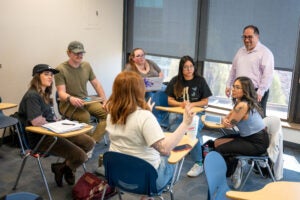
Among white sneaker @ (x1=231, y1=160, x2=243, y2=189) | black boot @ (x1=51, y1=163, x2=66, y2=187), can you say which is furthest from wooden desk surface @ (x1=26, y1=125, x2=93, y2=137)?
white sneaker @ (x1=231, y1=160, x2=243, y2=189)

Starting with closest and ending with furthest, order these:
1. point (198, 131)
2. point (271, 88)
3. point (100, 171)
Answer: point (100, 171)
point (198, 131)
point (271, 88)

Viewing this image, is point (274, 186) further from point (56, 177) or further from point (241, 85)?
point (56, 177)

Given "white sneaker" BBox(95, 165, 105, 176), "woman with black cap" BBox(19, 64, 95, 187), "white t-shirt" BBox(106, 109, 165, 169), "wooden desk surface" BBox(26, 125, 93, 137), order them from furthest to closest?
1. "white sneaker" BBox(95, 165, 105, 176)
2. "woman with black cap" BBox(19, 64, 95, 187)
3. "wooden desk surface" BBox(26, 125, 93, 137)
4. "white t-shirt" BBox(106, 109, 165, 169)

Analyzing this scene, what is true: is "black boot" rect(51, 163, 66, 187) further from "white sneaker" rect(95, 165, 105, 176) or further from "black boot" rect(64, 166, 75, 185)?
"white sneaker" rect(95, 165, 105, 176)

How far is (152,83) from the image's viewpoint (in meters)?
4.36

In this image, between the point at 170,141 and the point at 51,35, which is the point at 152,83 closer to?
the point at 51,35

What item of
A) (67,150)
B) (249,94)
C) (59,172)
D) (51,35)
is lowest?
(59,172)

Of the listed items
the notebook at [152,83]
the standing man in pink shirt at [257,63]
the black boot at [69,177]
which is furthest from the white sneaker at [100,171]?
the standing man in pink shirt at [257,63]

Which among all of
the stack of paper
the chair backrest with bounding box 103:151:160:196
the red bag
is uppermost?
the stack of paper

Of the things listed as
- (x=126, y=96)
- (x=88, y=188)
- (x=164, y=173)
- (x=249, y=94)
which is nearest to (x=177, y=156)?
(x=164, y=173)

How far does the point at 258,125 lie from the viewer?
329 centimetres

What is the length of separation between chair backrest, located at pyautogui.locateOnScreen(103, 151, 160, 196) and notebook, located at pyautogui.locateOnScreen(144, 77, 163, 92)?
2.12 m

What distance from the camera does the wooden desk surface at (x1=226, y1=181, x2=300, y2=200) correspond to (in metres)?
1.81

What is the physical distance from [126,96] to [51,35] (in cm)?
301
